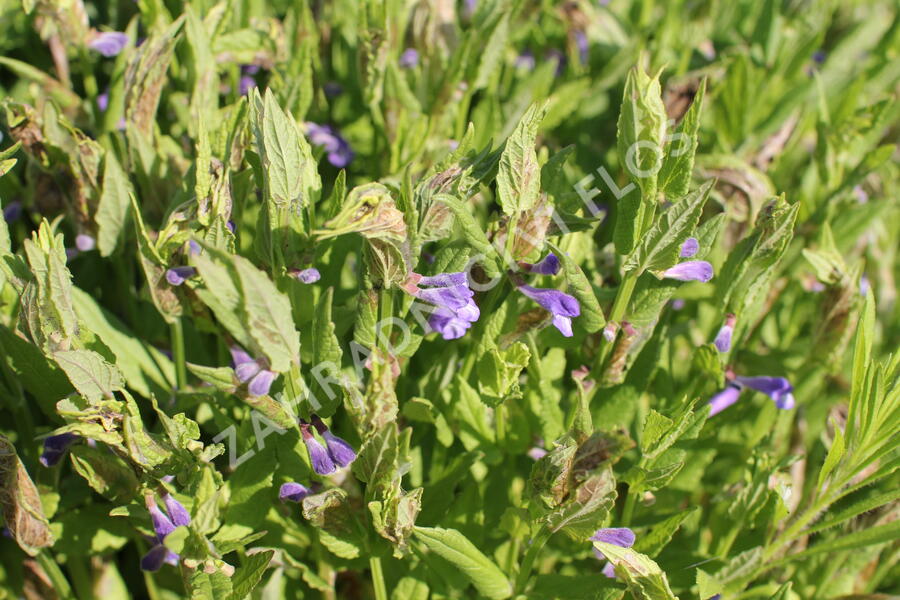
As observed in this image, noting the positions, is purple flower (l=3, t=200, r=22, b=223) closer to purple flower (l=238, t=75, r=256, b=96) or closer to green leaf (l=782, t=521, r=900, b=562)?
purple flower (l=238, t=75, r=256, b=96)

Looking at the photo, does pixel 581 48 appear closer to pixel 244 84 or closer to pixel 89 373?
pixel 244 84

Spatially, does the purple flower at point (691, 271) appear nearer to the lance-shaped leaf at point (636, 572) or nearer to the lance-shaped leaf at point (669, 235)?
the lance-shaped leaf at point (669, 235)

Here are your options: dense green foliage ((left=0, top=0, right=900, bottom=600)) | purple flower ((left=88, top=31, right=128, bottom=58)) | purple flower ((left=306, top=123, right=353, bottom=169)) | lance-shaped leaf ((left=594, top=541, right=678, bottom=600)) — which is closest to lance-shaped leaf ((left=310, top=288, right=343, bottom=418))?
dense green foliage ((left=0, top=0, right=900, bottom=600))

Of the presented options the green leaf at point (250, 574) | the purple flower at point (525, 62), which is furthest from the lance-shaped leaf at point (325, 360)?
the purple flower at point (525, 62)

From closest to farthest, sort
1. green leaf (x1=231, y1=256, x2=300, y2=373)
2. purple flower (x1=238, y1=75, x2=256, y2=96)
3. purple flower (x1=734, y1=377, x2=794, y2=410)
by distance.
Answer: green leaf (x1=231, y1=256, x2=300, y2=373) → purple flower (x1=734, y1=377, x2=794, y2=410) → purple flower (x1=238, y1=75, x2=256, y2=96)

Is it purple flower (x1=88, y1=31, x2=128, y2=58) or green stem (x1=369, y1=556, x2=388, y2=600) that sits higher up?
purple flower (x1=88, y1=31, x2=128, y2=58)

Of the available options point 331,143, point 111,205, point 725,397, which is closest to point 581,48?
point 331,143
